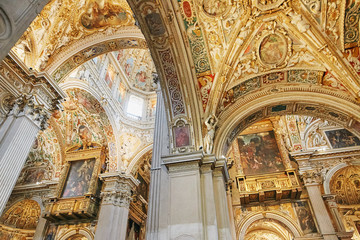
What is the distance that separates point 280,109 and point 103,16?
7.44 metres

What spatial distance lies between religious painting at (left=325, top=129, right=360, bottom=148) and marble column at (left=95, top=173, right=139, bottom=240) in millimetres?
10931

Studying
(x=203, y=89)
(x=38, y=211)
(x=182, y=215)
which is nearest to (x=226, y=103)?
(x=203, y=89)

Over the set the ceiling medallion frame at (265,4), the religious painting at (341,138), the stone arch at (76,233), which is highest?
the religious painting at (341,138)

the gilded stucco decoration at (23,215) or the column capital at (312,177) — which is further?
the gilded stucco decoration at (23,215)

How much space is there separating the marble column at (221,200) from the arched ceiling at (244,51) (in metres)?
0.92

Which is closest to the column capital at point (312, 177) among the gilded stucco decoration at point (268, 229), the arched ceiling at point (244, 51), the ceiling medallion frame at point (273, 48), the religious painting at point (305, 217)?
the religious painting at point (305, 217)

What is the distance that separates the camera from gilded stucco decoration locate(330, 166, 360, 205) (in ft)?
38.4

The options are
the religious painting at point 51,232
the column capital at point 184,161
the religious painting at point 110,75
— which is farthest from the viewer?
the religious painting at point 110,75

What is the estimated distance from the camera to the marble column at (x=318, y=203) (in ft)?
32.5

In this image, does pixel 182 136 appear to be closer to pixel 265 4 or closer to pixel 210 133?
pixel 210 133

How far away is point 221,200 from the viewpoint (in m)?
5.76

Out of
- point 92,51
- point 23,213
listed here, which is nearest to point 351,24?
point 92,51

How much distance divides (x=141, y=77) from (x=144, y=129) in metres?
4.55

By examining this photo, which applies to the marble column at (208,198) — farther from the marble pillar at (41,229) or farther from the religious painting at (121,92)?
the marble pillar at (41,229)
